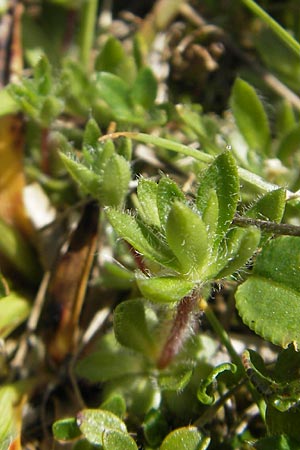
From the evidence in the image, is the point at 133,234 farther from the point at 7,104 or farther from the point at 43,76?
the point at 7,104

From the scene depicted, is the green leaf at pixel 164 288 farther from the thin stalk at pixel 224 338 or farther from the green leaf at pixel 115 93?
the green leaf at pixel 115 93

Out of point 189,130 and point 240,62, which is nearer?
point 189,130

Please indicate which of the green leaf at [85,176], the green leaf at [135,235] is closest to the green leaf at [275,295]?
the green leaf at [135,235]

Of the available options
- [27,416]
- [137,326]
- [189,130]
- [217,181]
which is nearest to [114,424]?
[137,326]

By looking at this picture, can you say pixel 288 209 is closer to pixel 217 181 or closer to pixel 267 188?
pixel 267 188

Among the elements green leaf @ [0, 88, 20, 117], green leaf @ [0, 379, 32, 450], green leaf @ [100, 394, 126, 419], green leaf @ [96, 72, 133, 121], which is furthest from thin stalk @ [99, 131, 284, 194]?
green leaf @ [0, 379, 32, 450]

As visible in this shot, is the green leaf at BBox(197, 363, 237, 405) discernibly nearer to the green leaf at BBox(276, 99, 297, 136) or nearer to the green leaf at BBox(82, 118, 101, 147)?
the green leaf at BBox(82, 118, 101, 147)
